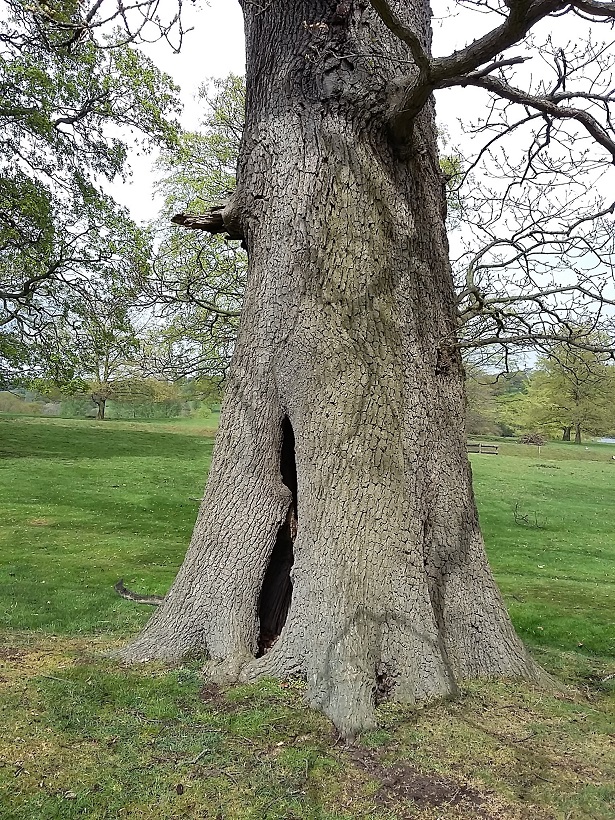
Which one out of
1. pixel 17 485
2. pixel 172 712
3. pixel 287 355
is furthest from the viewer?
pixel 17 485

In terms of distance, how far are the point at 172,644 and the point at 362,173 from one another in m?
3.42

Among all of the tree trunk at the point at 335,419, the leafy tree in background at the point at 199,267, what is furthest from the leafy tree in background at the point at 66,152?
the tree trunk at the point at 335,419

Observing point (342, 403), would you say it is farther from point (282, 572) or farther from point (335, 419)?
point (282, 572)

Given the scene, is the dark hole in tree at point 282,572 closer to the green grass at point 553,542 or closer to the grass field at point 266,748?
the grass field at point 266,748

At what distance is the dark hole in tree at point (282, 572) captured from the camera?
439 centimetres

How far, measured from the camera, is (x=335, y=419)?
397 cm

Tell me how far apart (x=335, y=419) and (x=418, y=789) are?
80.4 inches

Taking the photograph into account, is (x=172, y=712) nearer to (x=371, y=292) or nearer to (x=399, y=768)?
A: (x=399, y=768)

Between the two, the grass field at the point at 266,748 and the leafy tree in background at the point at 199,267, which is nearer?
the grass field at the point at 266,748

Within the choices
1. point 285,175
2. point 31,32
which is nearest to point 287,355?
point 285,175

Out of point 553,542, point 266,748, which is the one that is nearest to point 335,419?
point 266,748

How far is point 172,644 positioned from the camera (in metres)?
→ 4.21

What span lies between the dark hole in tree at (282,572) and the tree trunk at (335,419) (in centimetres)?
1

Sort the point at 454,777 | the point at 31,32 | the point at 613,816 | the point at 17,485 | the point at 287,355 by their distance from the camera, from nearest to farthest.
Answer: the point at 613,816 < the point at 454,777 < the point at 287,355 < the point at 31,32 < the point at 17,485
